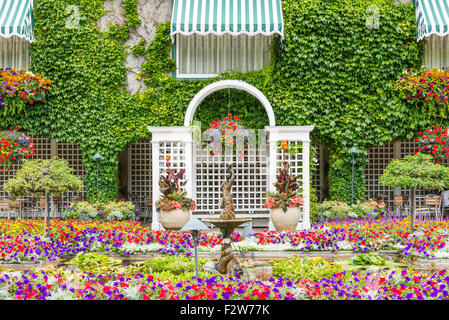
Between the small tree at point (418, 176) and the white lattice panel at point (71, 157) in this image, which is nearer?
the small tree at point (418, 176)

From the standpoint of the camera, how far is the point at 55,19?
1464cm

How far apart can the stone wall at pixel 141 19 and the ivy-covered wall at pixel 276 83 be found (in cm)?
19

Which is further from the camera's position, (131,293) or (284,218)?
(284,218)

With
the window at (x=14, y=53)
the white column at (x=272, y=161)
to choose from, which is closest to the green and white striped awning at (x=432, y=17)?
the white column at (x=272, y=161)

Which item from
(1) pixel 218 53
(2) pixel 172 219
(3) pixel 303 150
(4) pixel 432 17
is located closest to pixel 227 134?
(3) pixel 303 150

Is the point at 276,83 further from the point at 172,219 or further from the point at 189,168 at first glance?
the point at 172,219

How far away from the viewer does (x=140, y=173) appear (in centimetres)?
1817

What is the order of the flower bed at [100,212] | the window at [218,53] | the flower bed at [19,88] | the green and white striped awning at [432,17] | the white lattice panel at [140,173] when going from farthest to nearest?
the white lattice panel at [140,173], the window at [218,53], the flower bed at [19,88], the flower bed at [100,212], the green and white striped awning at [432,17]

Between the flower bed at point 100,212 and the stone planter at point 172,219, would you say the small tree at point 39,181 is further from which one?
the flower bed at point 100,212

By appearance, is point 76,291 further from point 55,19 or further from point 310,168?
point 55,19

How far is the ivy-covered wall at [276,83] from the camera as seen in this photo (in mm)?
14305

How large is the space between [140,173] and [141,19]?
564 centimetres

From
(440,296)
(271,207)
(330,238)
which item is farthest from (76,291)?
(271,207)

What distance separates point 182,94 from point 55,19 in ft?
13.8
